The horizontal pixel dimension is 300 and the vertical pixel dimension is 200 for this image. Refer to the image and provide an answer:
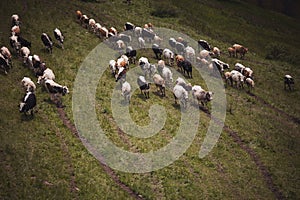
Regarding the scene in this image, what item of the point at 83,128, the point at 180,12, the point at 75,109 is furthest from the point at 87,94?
the point at 180,12

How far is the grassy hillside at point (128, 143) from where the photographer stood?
70.5ft

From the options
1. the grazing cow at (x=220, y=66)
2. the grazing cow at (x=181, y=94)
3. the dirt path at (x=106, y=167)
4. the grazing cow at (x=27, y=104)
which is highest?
the grazing cow at (x=27, y=104)

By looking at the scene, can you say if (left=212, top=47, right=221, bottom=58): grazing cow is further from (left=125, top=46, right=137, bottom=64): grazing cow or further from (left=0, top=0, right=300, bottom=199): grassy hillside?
(left=125, top=46, right=137, bottom=64): grazing cow

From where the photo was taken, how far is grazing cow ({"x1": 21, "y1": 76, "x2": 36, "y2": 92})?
2794 centimetres

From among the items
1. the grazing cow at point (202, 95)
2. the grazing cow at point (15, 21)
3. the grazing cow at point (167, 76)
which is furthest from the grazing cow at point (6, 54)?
the grazing cow at point (202, 95)

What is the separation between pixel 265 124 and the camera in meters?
33.0

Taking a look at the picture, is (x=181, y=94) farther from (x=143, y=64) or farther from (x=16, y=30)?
(x=16, y=30)

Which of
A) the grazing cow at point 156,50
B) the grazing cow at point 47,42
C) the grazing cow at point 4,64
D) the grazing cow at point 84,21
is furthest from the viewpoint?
the grazing cow at point 84,21

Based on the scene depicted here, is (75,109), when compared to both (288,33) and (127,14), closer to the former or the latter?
(127,14)

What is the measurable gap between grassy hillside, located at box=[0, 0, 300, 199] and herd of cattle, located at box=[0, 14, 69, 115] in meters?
0.67

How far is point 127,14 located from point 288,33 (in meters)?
33.5

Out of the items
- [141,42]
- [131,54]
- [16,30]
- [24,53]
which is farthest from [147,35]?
[24,53]

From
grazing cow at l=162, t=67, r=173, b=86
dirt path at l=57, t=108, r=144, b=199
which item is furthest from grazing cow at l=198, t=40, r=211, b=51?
dirt path at l=57, t=108, r=144, b=199

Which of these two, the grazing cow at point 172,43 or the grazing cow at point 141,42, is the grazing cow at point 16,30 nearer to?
the grazing cow at point 141,42
